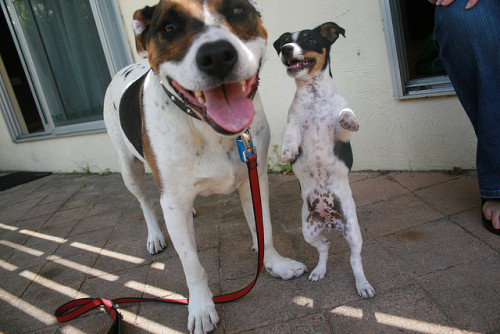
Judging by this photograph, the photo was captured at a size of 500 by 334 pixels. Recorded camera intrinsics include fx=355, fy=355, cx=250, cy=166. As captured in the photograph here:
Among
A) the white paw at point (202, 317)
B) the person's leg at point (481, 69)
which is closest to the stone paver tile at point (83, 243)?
the white paw at point (202, 317)

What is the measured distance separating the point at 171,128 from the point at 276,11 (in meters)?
2.22

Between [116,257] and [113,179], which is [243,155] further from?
[113,179]

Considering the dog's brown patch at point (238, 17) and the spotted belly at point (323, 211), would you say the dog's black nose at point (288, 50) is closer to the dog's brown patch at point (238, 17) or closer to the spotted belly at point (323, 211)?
the dog's brown patch at point (238, 17)

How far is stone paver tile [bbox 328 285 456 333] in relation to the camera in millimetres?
1611

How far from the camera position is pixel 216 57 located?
4.57 feet

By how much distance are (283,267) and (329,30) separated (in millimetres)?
1409

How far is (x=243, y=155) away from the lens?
1809mm

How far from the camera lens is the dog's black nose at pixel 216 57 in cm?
139

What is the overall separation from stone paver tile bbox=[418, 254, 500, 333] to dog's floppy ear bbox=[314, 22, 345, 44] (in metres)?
1.41

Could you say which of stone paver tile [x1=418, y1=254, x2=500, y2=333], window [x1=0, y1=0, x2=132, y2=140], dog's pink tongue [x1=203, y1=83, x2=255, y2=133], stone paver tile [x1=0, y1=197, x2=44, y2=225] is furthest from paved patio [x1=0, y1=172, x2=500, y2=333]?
window [x1=0, y1=0, x2=132, y2=140]

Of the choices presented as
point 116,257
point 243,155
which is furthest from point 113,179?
point 243,155

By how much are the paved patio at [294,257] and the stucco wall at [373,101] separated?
183mm

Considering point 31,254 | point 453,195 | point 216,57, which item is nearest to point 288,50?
point 216,57

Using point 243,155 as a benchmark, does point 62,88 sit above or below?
above
